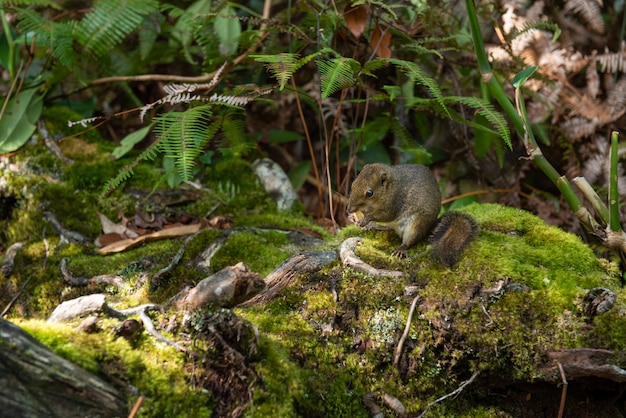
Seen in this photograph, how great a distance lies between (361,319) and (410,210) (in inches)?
32.9

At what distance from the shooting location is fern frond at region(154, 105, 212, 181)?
3105 mm

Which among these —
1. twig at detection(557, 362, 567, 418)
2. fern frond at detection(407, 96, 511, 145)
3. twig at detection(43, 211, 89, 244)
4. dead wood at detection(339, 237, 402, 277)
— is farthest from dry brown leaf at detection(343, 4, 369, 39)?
twig at detection(557, 362, 567, 418)

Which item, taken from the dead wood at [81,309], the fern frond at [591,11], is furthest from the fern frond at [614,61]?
the dead wood at [81,309]

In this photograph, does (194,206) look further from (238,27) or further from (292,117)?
(292,117)

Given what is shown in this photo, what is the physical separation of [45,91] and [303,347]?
3.46 meters

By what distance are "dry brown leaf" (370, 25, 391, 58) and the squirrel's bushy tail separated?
1.50 metres

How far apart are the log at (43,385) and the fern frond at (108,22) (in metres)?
3.41

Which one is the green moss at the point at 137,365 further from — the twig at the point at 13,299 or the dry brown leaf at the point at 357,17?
the dry brown leaf at the point at 357,17

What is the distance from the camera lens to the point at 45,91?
4.89 metres

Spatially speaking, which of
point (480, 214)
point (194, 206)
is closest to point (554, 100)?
point (480, 214)

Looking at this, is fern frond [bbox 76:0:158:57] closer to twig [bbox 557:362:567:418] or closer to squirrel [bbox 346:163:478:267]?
squirrel [bbox 346:163:478:267]

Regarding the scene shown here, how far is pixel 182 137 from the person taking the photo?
10.5ft

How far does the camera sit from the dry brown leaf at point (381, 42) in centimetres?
430

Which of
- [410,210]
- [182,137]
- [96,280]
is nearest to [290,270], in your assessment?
[410,210]
